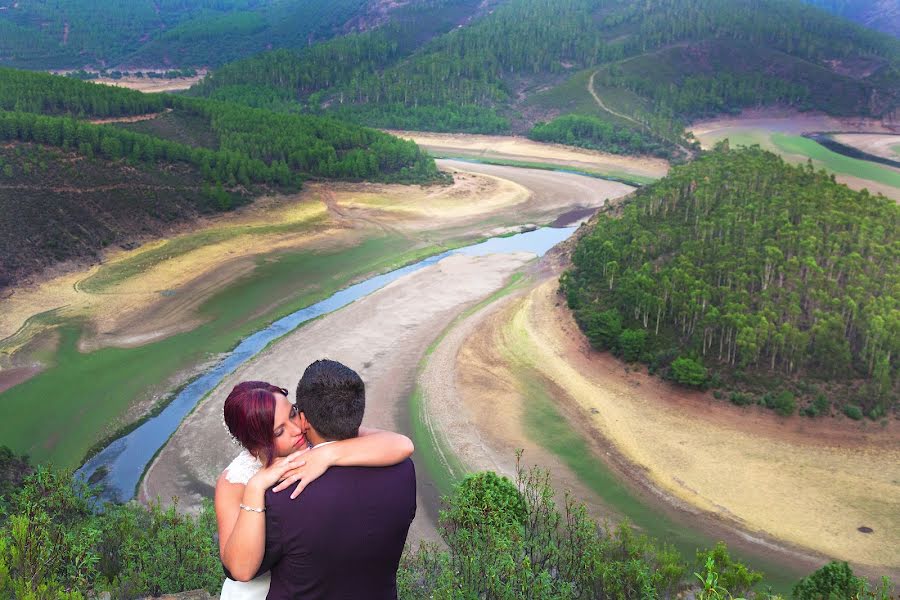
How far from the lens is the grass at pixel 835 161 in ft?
294

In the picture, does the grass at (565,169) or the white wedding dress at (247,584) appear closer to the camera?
the white wedding dress at (247,584)

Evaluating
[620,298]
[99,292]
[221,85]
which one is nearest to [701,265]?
[620,298]

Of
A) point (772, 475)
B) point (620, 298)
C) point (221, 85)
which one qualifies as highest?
point (221, 85)

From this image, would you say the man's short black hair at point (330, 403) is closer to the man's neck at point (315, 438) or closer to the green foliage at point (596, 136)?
the man's neck at point (315, 438)

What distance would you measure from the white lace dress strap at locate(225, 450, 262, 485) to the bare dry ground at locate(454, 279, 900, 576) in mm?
26514

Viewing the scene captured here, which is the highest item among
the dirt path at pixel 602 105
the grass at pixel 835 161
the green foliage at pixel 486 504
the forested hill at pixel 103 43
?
the forested hill at pixel 103 43

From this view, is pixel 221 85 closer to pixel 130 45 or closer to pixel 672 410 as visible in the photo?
pixel 130 45

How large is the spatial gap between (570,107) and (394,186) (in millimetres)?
48912

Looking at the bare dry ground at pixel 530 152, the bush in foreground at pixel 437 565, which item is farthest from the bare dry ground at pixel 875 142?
the bush in foreground at pixel 437 565

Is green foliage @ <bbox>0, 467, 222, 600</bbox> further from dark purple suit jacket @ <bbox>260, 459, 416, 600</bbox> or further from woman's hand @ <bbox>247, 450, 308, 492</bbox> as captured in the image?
woman's hand @ <bbox>247, 450, 308, 492</bbox>

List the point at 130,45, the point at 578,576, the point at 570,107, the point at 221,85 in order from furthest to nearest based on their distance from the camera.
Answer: the point at 130,45
the point at 221,85
the point at 570,107
the point at 578,576

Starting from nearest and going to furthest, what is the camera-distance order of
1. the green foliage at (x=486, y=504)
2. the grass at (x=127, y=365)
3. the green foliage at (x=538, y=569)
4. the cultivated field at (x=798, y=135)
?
1. the green foliage at (x=538, y=569)
2. the green foliage at (x=486, y=504)
3. the grass at (x=127, y=365)
4. the cultivated field at (x=798, y=135)

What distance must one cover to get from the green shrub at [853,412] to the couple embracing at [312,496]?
3356 centimetres

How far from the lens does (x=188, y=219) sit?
227 ft
